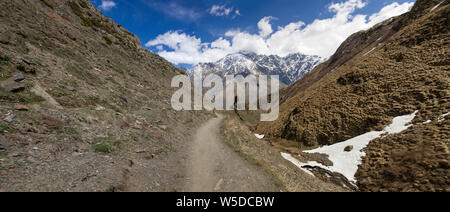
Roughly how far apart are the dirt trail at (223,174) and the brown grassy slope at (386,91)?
16.5 meters

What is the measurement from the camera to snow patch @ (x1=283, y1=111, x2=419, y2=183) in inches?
675

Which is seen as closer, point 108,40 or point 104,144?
point 104,144

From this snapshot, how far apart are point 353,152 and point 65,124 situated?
85.8ft

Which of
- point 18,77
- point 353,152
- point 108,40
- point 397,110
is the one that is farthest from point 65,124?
point 108,40

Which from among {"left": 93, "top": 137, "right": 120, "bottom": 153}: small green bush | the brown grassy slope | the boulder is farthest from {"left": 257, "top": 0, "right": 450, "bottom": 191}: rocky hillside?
Answer: the boulder

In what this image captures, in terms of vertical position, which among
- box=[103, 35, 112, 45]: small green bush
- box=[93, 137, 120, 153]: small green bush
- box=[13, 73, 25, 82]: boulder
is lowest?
box=[93, 137, 120, 153]: small green bush

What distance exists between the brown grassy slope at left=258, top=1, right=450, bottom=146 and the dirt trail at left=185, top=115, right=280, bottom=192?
16506mm

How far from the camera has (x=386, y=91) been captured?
2183 centimetres

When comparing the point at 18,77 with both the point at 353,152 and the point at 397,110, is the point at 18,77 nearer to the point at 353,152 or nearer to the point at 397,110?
the point at 353,152

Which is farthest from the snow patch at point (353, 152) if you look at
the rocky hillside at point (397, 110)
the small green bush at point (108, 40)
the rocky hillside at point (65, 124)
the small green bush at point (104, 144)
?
the small green bush at point (108, 40)

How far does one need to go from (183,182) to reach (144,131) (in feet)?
22.2

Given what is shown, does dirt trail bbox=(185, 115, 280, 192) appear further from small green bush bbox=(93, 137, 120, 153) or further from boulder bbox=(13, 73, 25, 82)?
boulder bbox=(13, 73, 25, 82)
